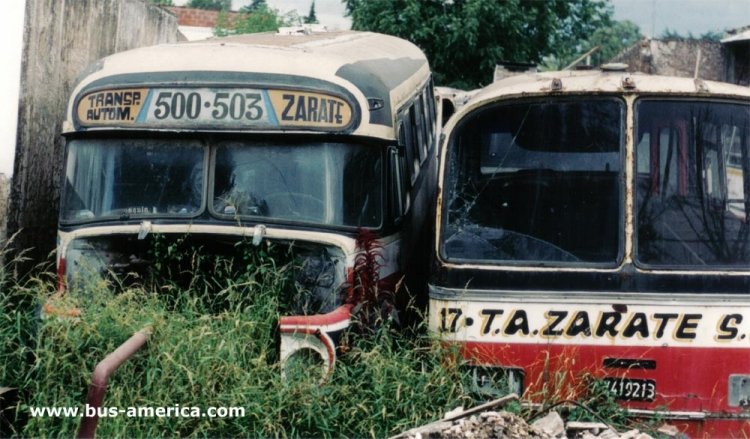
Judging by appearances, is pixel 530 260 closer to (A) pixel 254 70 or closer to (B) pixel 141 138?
(A) pixel 254 70

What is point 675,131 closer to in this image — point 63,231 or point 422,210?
point 422,210

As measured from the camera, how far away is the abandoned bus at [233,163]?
5.47 metres

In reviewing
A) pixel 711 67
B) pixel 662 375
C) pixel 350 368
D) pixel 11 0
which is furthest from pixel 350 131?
pixel 711 67

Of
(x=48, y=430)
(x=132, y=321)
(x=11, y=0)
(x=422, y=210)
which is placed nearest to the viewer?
(x=48, y=430)

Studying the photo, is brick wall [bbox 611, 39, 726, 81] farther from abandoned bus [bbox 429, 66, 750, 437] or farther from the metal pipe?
the metal pipe

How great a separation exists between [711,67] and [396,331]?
17670 mm

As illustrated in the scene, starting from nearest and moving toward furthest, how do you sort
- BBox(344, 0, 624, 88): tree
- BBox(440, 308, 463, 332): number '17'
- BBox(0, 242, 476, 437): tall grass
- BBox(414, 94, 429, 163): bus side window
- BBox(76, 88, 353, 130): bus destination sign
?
BBox(0, 242, 476, 437): tall grass, BBox(440, 308, 463, 332): number '17', BBox(76, 88, 353, 130): bus destination sign, BBox(414, 94, 429, 163): bus side window, BBox(344, 0, 624, 88): tree

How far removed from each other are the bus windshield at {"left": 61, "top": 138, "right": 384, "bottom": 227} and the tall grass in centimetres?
48

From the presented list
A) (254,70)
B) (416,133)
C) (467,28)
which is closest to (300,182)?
(254,70)

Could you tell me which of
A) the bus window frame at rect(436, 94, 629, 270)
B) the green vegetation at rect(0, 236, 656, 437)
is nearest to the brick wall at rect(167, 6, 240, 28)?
the green vegetation at rect(0, 236, 656, 437)

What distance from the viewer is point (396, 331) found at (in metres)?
5.43

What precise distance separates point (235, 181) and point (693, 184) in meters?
2.68

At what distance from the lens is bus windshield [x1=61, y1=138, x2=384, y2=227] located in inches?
217

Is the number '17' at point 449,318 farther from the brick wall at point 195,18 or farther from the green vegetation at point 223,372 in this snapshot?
the brick wall at point 195,18
